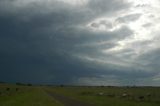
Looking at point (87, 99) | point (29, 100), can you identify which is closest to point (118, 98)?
point (87, 99)

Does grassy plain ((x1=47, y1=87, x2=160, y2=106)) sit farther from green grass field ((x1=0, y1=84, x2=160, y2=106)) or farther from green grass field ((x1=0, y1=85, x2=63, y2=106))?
green grass field ((x1=0, y1=85, x2=63, y2=106))

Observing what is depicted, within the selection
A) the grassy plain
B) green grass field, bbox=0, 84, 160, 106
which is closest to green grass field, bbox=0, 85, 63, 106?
green grass field, bbox=0, 84, 160, 106

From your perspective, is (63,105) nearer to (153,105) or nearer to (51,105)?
(51,105)

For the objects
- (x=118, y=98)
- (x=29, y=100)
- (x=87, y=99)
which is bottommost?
(x=29, y=100)

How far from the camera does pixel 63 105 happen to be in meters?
56.7

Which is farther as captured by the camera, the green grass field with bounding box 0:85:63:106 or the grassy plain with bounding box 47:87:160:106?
the grassy plain with bounding box 47:87:160:106

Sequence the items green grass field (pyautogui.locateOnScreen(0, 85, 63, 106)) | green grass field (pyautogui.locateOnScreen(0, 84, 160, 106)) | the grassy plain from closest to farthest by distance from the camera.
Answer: green grass field (pyautogui.locateOnScreen(0, 85, 63, 106))
green grass field (pyautogui.locateOnScreen(0, 84, 160, 106))
the grassy plain

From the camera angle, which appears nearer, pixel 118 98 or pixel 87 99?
pixel 87 99

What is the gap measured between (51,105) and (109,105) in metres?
10.9

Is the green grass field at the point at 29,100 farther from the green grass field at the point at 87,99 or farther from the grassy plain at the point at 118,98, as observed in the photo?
the grassy plain at the point at 118,98

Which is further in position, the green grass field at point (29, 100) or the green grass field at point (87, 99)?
the green grass field at point (87, 99)

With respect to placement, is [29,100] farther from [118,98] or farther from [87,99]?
[118,98]

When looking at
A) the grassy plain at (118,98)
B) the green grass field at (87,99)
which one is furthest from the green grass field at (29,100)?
the grassy plain at (118,98)

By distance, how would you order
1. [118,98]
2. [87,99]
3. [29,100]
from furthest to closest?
[118,98], [87,99], [29,100]
